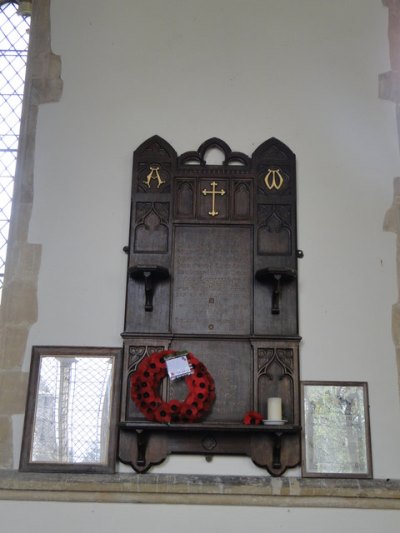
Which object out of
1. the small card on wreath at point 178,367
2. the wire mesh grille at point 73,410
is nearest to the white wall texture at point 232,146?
the wire mesh grille at point 73,410

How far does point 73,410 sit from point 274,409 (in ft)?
3.92

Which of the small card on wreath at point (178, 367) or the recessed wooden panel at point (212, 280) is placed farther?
the recessed wooden panel at point (212, 280)

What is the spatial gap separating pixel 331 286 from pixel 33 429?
2015 mm

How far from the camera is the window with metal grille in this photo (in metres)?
4.51

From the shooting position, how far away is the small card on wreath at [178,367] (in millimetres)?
3926

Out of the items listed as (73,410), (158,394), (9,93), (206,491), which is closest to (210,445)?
(206,491)

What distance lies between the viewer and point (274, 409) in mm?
3861

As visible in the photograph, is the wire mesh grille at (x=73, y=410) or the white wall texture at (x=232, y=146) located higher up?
the white wall texture at (x=232, y=146)

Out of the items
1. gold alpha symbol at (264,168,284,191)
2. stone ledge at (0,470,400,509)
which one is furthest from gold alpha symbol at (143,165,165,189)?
stone ledge at (0,470,400,509)

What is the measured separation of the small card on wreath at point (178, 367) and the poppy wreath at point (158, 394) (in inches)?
0.9

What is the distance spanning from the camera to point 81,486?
3.79 m

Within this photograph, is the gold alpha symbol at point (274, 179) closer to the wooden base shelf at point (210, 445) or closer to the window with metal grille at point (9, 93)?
the wooden base shelf at point (210, 445)

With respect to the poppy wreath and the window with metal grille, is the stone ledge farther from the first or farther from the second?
the window with metal grille

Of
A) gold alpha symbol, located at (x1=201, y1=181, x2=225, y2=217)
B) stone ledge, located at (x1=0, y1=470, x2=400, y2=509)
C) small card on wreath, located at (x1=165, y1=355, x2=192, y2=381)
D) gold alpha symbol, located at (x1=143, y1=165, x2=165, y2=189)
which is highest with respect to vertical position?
gold alpha symbol, located at (x1=143, y1=165, x2=165, y2=189)
